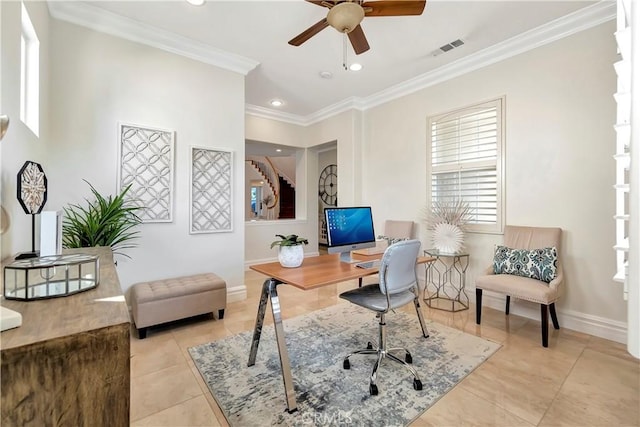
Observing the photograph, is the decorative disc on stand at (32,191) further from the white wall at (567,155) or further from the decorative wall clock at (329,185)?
the decorative wall clock at (329,185)

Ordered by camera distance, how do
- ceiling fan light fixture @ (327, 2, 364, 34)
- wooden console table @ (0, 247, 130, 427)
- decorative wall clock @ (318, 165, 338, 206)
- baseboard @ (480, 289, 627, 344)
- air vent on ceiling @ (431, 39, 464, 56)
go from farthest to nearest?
1. decorative wall clock @ (318, 165, 338, 206)
2. air vent on ceiling @ (431, 39, 464, 56)
3. baseboard @ (480, 289, 627, 344)
4. ceiling fan light fixture @ (327, 2, 364, 34)
5. wooden console table @ (0, 247, 130, 427)

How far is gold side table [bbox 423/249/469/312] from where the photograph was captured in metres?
3.40

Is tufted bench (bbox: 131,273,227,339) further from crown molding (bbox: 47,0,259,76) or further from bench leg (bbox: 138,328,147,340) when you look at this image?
crown molding (bbox: 47,0,259,76)

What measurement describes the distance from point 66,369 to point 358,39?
9.10 feet

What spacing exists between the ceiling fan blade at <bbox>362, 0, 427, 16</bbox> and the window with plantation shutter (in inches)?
69.9

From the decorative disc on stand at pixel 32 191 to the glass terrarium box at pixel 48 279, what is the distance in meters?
0.73

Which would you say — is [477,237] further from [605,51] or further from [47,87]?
[47,87]

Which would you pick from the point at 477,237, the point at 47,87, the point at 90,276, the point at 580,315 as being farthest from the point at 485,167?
the point at 47,87

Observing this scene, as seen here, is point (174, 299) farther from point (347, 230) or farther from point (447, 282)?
point (447, 282)

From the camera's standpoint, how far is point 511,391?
1.84 m

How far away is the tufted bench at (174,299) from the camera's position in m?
2.54

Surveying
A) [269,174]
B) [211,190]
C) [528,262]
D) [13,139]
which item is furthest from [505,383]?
[269,174]

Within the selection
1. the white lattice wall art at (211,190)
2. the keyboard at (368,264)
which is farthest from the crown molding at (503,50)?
the keyboard at (368,264)

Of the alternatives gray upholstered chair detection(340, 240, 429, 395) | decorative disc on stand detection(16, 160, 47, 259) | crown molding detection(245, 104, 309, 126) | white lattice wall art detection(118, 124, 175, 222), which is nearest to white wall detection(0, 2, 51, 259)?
decorative disc on stand detection(16, 160, 47, 259)
